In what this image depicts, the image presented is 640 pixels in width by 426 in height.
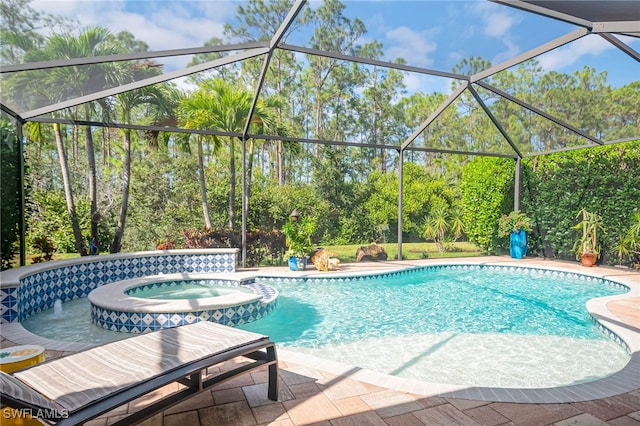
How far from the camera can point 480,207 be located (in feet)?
43.3

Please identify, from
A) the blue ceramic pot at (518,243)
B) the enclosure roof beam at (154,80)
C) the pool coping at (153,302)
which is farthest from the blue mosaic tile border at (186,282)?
the blue ceramic pot at (518,243)

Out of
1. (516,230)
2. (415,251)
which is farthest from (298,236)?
(415,251)

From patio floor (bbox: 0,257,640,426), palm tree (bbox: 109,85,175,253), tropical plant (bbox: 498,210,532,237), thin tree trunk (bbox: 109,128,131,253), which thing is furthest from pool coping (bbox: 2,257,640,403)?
palm tree (bbox: 109,85,175,253)

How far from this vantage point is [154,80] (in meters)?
6.62

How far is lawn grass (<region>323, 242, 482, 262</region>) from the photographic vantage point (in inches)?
581

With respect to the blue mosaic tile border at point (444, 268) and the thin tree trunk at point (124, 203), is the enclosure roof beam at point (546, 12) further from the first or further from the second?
the thin tree trunk at point (124, 203)

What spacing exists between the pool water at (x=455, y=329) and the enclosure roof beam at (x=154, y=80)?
4.54 m

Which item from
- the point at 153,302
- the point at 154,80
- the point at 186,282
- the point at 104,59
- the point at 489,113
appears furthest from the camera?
the point at 489,113

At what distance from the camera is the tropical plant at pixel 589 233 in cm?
1020

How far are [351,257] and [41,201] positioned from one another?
35.2 ft

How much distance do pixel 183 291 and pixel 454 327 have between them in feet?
17.6

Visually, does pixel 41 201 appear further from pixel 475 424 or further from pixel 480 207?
pixel 480 207

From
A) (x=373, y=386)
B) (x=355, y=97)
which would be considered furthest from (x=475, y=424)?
(x=355, y=97)

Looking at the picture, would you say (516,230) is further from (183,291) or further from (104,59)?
(104,59)
